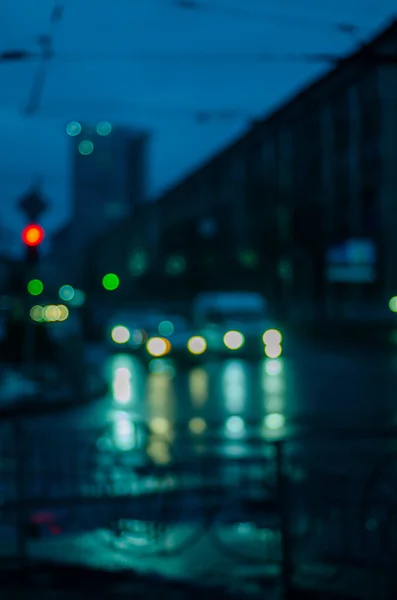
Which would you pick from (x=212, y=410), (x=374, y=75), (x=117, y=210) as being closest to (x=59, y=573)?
(x=212, y=410)

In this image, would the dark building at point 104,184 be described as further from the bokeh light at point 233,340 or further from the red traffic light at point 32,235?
the red traffic light at point 32,235

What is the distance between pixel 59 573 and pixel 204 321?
29.1 metres

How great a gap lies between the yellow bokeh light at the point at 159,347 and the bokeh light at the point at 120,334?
15.3 feet

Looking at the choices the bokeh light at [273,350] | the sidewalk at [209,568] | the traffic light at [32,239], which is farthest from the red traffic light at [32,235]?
the bokeh light at [273,350]

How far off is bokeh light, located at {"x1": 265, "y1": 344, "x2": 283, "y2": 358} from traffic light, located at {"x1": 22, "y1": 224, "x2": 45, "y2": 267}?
1874 centimetres

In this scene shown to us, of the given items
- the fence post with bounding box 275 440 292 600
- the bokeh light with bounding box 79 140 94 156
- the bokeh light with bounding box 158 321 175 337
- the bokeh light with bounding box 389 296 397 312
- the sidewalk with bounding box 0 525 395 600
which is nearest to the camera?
the sidewalk with bounding box 0 525 395 600

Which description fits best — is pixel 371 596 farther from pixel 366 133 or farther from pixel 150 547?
pixel 366 133

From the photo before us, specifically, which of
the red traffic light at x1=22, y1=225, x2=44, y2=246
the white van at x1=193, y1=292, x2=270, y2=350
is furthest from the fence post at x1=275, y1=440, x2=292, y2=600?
the white van at x1=193, y1=292, x2=270, y2=350

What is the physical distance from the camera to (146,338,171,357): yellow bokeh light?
104 ft

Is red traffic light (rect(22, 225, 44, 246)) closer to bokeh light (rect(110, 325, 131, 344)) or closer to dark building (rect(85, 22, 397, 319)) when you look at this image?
bokeh light (rect(110, 325, 131, 344))

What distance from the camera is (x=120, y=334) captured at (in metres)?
37.6

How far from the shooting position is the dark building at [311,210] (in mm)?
49781

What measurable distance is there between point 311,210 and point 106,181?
7440 centimetres

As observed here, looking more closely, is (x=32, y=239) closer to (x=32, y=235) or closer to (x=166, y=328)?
(x=32, y=235)
